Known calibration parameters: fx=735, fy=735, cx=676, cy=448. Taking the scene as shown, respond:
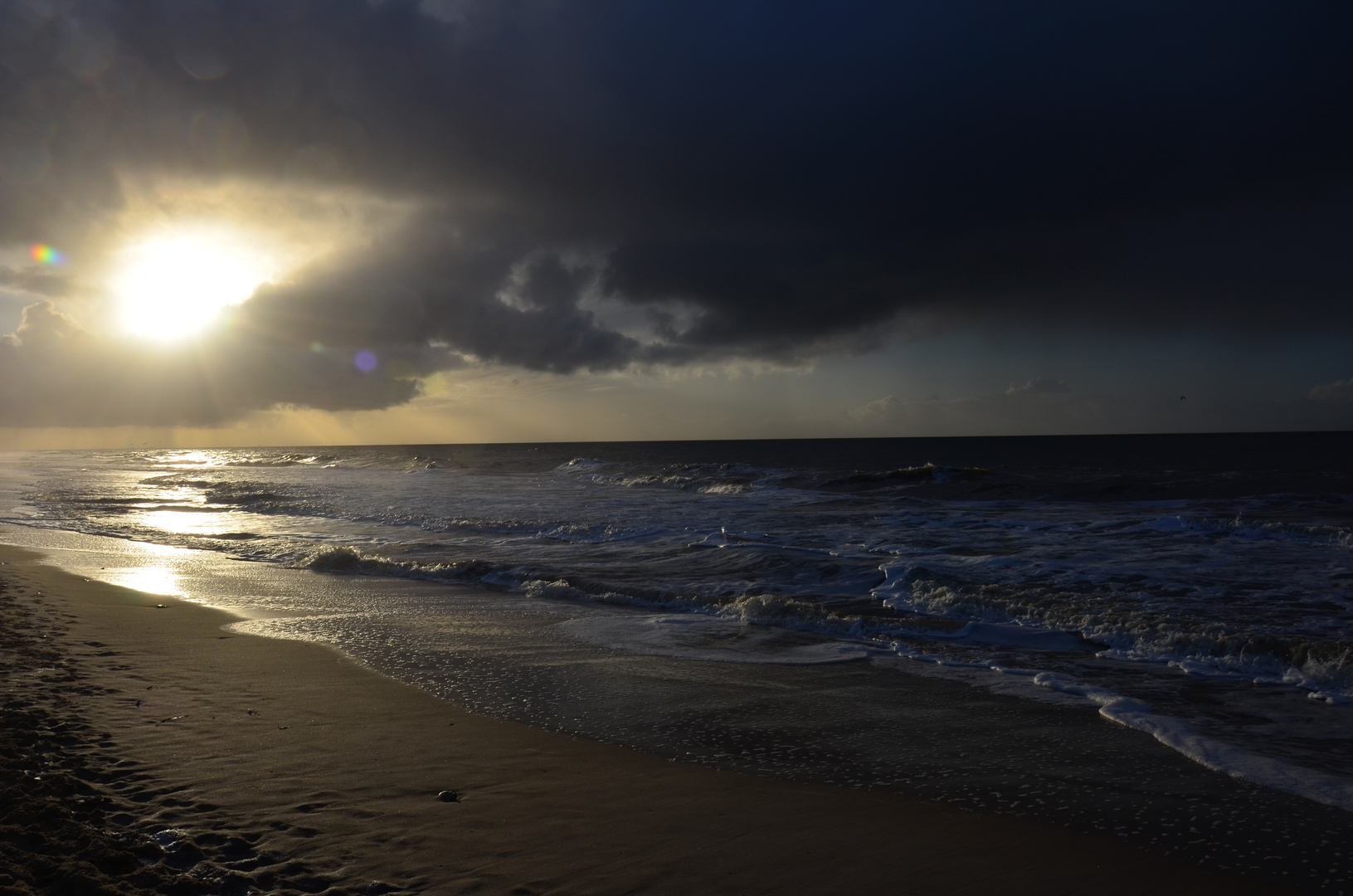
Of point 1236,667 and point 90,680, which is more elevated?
point 90,680

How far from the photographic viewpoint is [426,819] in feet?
12.7

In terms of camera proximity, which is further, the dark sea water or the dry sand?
the dark sea water

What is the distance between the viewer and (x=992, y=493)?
30172 millimetres

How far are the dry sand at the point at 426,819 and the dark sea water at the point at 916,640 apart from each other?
1.33 feet

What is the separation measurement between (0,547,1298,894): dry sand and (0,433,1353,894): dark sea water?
1.33 ft

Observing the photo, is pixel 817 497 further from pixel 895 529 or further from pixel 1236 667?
pixel 1236 667

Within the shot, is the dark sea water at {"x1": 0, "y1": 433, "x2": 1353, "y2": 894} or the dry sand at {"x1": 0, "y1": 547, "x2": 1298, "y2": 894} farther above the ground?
the dry sand at {"x1": 0, "y1": 547, "x2": 1298, "y2": 894}

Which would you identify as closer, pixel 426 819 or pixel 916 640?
pixel 426 819

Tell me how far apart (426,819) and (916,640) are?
6146 mm

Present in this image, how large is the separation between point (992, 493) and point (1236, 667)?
78.8 feet

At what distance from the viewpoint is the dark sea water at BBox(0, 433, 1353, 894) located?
462 cm

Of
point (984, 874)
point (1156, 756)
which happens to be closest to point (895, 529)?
point (1156, 756)

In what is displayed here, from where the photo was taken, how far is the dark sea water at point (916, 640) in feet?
15.2

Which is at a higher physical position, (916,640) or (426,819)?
(426,819)
